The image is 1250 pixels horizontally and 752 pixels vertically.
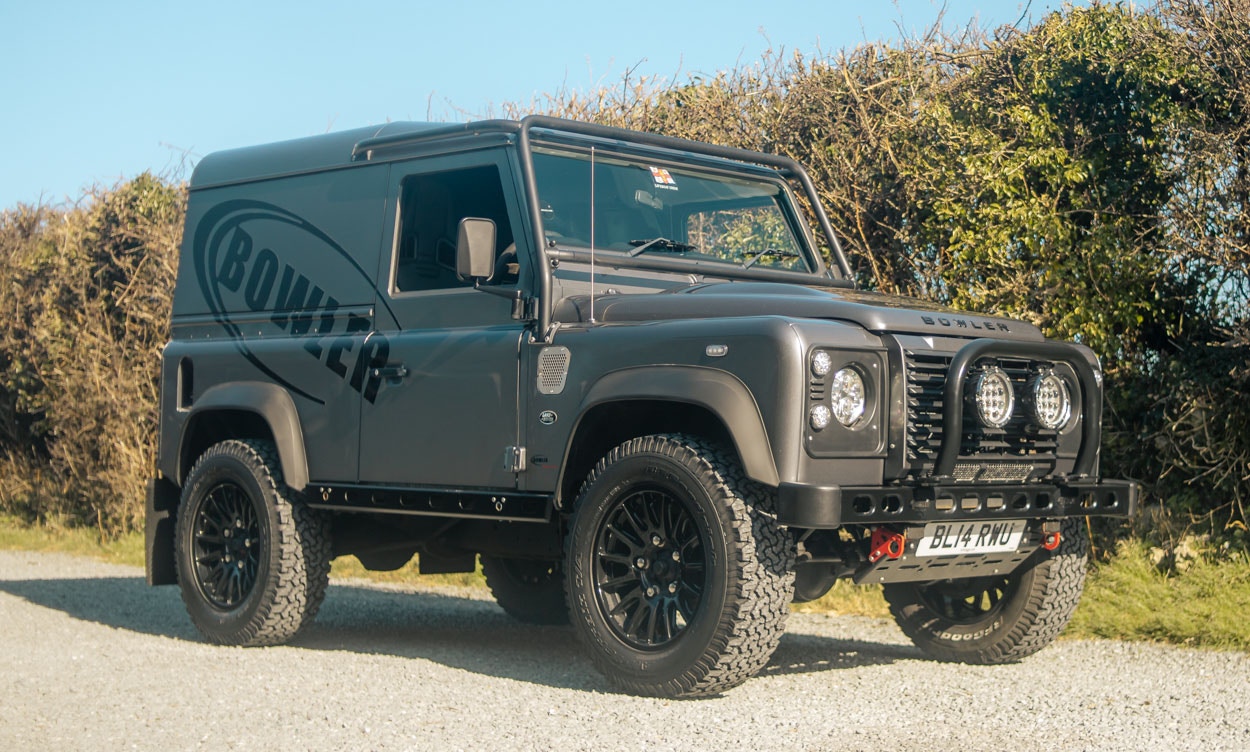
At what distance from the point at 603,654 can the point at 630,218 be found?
7.46 ft

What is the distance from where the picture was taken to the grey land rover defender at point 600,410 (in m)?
5.86

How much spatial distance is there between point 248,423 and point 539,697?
3.16m

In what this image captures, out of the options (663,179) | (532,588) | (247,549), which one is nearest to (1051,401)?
(663,179)

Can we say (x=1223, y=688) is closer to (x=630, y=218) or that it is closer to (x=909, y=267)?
(x=630, y=218)

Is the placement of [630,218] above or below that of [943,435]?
above

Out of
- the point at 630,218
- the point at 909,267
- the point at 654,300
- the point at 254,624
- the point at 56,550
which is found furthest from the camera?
the point at 56,550

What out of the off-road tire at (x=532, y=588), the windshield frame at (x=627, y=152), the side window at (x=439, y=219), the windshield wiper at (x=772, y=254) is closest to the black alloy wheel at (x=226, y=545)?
the off-road tire at (x=532, y=588)

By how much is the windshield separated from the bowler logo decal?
3.85ft

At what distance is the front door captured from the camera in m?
6.84

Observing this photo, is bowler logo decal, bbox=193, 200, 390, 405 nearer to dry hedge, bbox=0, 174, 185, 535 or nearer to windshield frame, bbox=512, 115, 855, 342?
windshield frame, bbox=512, 115, 855, 342

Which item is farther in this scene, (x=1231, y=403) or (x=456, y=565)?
(x=1231, y=403)

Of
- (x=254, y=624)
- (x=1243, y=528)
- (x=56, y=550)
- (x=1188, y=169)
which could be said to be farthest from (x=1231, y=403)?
(x=56, y=550)

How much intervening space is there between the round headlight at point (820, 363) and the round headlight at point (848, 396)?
0.07m

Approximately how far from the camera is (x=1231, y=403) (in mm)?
9094
